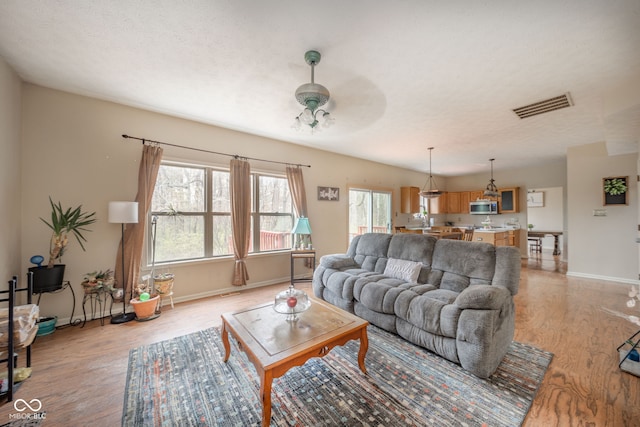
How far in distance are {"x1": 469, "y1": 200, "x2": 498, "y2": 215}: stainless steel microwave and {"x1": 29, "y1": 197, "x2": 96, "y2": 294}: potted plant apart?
9231 millimetres

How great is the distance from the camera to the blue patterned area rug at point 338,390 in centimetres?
152

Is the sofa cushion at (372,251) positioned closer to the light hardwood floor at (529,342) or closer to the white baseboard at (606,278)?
the light hardwood floor at (529,342)

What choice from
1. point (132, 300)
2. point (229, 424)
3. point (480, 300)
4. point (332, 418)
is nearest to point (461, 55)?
point (480, 300)

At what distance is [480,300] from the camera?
187 centimetres

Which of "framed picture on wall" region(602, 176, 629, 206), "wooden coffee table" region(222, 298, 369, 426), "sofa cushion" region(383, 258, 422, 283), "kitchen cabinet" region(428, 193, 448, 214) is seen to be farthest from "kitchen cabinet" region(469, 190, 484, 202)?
"wooden coffee table" region(222, 298, 369, 426)

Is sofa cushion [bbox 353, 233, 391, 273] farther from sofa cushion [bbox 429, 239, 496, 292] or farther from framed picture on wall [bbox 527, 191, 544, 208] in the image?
framed picture on wall [bbox 527, 191, 544, 208]

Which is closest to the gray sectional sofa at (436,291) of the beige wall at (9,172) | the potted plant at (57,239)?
the potted plant at (57,239)

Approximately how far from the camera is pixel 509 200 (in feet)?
23.7

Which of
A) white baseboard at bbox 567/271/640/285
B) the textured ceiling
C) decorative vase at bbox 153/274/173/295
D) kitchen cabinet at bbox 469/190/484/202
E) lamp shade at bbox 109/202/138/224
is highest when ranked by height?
the textured ceiling

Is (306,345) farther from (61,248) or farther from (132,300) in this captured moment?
(61,248)

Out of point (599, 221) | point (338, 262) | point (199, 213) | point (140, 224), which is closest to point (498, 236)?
point (599, 221)

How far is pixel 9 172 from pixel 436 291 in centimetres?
442

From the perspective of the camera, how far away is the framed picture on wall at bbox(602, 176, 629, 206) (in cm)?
434

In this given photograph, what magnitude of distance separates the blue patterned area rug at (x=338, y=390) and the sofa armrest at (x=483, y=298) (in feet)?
1.80
